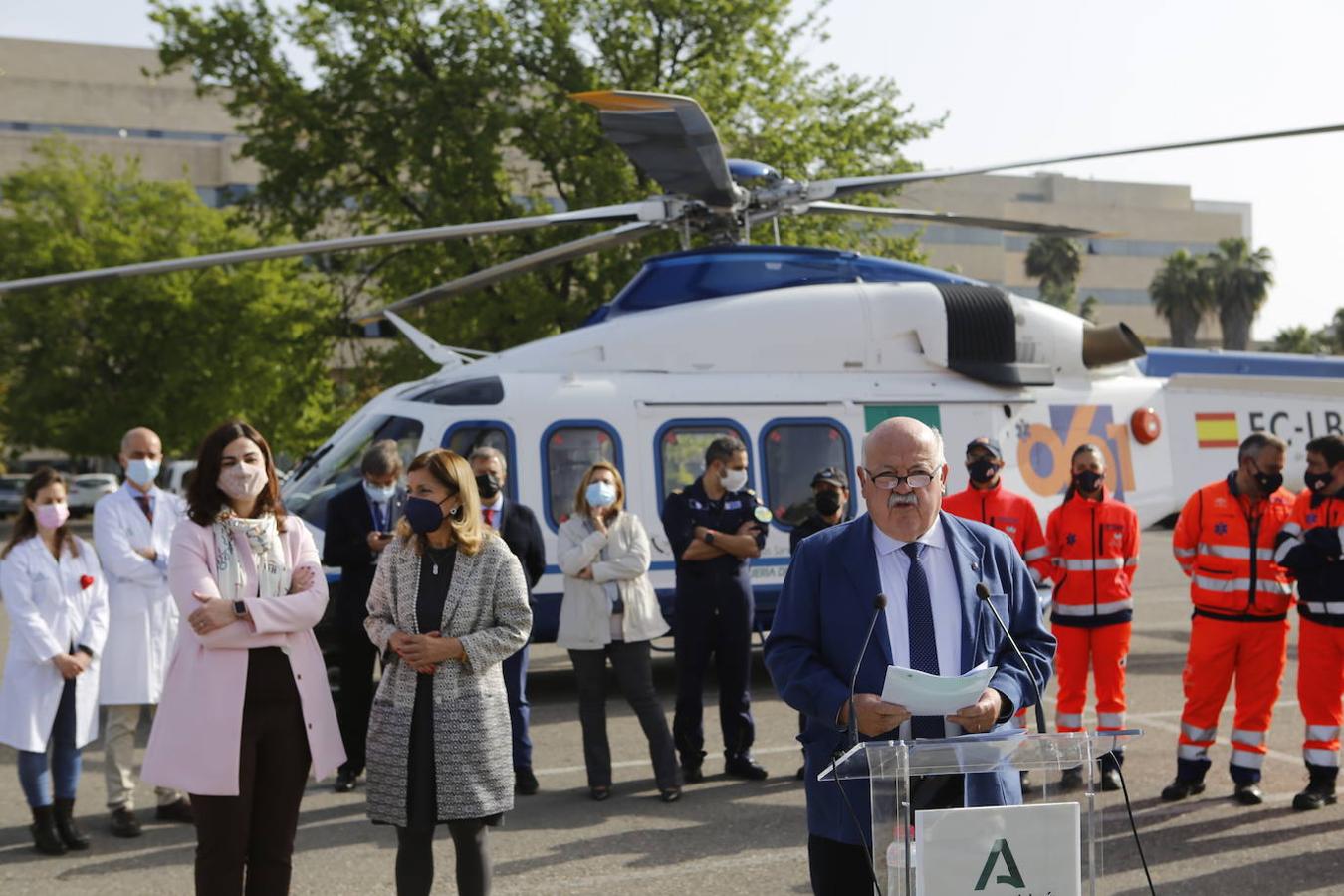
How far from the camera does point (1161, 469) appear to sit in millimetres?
11344

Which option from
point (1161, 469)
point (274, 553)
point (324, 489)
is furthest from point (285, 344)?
point (274, 553)

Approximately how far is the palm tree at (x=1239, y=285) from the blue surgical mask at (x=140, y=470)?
6211 centimetres

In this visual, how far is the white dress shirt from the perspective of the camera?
3307 millimetres

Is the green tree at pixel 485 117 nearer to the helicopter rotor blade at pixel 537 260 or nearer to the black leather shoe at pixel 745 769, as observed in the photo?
the helicopter rotor blade at pixel 537 260

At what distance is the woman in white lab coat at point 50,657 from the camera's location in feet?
20.3

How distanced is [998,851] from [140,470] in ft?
16.9

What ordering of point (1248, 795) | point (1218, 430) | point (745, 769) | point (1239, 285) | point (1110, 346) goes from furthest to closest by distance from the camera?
point (1239, 285) → point (1218, 430) → point (1110, 346) → point (745, 769) → point (1248, 795)

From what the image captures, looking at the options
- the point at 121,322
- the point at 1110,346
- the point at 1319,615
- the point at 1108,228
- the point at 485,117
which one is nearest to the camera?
the point at 1319,615

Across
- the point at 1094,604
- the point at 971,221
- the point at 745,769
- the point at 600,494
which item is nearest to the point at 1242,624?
the point at 1094,604

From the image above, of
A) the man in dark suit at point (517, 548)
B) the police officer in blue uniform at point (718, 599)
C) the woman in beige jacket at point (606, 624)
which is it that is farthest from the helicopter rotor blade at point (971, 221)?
the man in dark suit at point (517, 548)

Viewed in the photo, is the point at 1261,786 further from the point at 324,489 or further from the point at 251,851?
the point at 324,489

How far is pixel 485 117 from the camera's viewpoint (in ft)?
71.1

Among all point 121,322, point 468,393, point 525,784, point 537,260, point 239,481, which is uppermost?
point 121,322

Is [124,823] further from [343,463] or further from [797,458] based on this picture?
[797,458]
